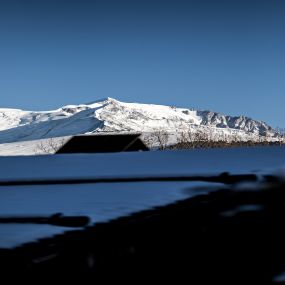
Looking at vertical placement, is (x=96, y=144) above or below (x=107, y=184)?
above

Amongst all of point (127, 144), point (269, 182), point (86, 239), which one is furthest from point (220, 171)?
point (127, 144)

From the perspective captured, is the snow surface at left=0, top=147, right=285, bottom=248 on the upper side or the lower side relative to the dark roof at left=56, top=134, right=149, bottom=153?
lower

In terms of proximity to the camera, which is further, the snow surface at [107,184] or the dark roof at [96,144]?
the dark roof at [96,144]

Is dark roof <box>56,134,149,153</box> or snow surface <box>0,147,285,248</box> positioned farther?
dark roof <box>56,134,149,153</box>

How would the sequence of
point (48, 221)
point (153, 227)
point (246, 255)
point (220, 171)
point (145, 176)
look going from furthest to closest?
1. point (145, 176)
2. point (220, 171)
3. point (246, 255)
4. point (153, 227)
5. point (48, 221)

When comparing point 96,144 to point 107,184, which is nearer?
point 107,184

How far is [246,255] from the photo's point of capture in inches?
83.2

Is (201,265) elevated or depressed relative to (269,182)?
depressed

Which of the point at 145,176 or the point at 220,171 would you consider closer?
the point at 220,171

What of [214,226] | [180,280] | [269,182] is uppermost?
[269,182]

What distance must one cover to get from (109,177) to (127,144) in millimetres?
4903

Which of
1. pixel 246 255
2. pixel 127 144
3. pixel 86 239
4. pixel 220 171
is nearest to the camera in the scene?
pixel 86 239

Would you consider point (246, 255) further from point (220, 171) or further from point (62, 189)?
point (62, 189)

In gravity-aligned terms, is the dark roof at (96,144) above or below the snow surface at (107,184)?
above
